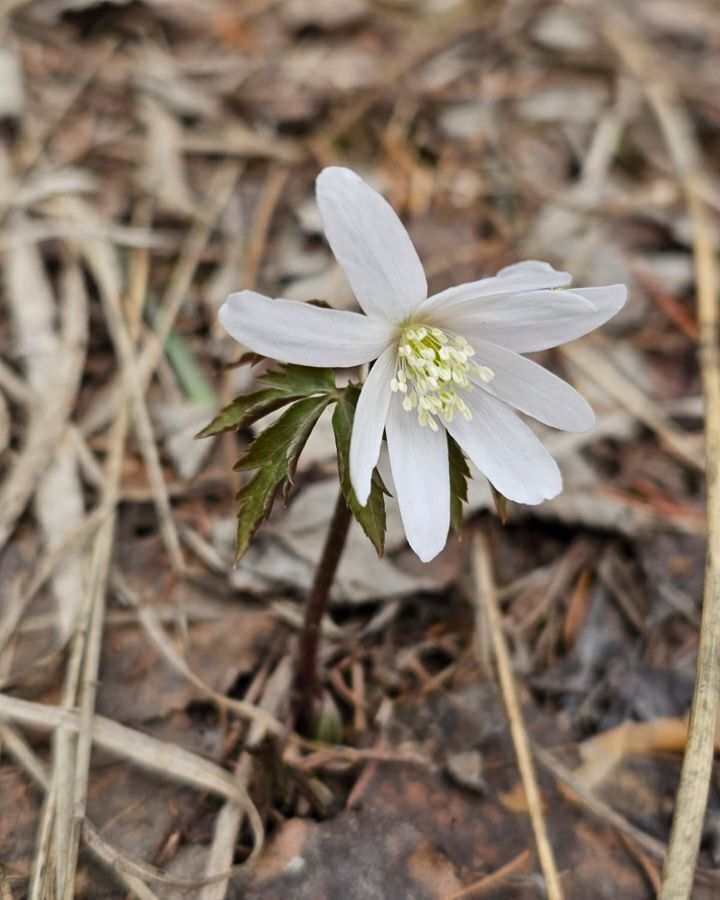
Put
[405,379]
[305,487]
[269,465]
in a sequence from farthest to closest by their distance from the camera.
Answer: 1. [305,487]
2. [405,379]
3. [269,465]

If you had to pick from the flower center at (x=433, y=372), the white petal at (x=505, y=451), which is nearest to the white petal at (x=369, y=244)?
the flower center at (x=433, y=372)

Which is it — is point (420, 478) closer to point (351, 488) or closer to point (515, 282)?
point (351, 488)

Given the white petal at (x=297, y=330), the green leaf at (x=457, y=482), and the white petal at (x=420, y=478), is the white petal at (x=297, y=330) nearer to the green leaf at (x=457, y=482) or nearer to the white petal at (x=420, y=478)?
the white petal at (x=420, y=478)

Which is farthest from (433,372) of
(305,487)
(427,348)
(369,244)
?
(305,487)

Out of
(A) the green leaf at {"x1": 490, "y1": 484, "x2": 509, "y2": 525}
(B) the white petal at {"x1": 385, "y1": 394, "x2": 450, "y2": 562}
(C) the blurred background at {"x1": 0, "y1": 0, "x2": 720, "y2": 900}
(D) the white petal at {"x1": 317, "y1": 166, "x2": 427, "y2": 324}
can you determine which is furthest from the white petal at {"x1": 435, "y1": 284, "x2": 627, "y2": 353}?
(C) the blurred background at {"x1": 0, "y1": 0, "x2": 720, "y2": 900}

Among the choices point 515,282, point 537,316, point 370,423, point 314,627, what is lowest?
point 314,627

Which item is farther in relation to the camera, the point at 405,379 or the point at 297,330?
the point at 405,379

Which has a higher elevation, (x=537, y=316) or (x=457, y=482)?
(x=537, y=316)

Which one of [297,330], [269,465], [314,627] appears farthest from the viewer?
[314,627]
